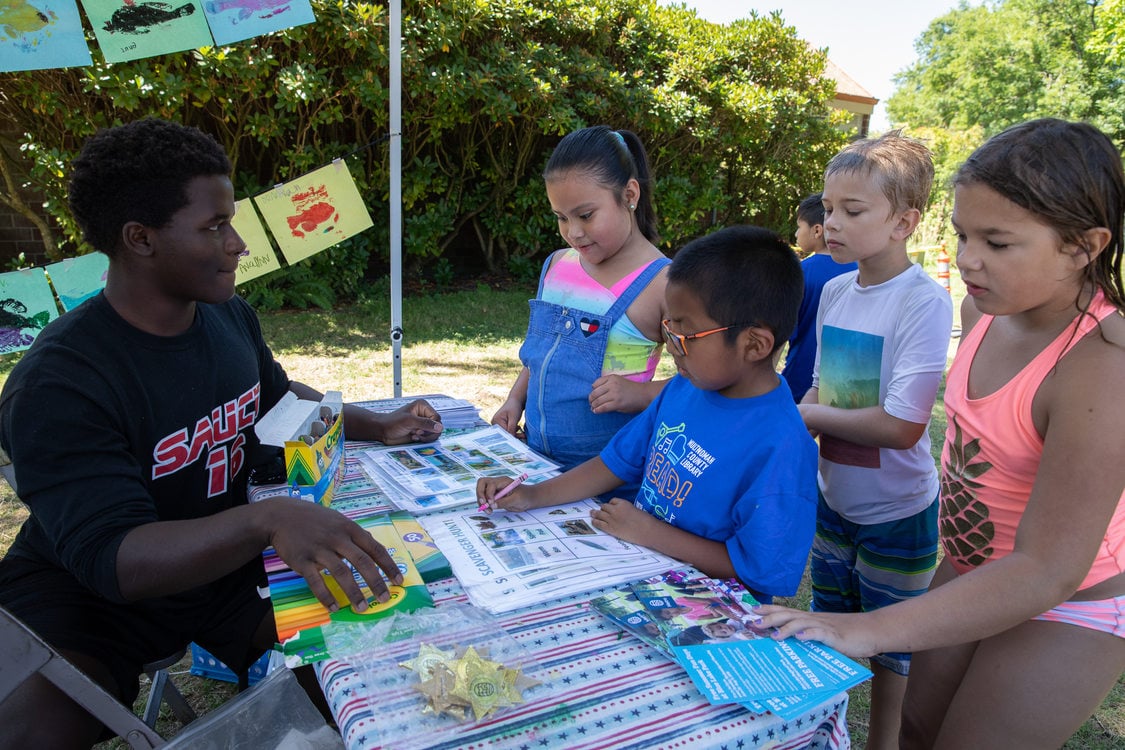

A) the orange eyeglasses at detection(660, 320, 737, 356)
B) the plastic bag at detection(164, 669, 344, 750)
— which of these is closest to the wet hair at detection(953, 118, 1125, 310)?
the orange eyeglasses at detection(660, 320, 737, 356)

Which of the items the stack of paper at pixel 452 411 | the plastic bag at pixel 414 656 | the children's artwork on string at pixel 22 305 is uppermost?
the children's artwork on string at pixel 22 305

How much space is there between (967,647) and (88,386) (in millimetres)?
1882

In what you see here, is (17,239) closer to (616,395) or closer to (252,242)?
(252,242)

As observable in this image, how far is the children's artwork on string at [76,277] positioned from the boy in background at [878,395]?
278cm

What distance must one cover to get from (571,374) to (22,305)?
2375 mm

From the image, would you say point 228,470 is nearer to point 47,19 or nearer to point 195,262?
point 195,262

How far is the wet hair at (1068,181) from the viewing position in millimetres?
1184

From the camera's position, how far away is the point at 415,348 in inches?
250

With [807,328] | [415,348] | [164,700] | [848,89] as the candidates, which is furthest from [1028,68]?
[164,700]

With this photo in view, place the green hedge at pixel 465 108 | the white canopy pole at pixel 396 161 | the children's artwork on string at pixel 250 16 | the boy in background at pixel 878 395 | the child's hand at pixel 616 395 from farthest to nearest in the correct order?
the green hedge at pixel 465 108
the white canopy pole at pixel 396 161
the children's artwork on string at pixel 250 16
the child's hand at pixel 616 395
the boy in background at pixel 878 395

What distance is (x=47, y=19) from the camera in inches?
97.3

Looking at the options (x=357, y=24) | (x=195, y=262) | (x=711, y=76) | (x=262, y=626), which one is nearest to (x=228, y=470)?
(x=262, y=626)

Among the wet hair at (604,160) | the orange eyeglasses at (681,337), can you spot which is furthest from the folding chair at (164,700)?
the wet hair at (604,160)

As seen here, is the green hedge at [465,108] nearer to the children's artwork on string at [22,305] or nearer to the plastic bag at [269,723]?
the children's artwork on string at [22,305]
